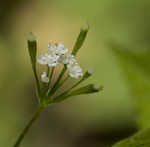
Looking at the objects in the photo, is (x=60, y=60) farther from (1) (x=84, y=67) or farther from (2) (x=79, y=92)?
(1) (x=84, y=67)

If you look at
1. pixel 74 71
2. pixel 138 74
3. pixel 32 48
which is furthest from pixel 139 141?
pixel 138 74

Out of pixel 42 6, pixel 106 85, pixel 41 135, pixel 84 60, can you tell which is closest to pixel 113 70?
pixel 106 85

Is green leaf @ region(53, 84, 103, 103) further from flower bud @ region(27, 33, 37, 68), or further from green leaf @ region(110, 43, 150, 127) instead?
green leaf @ region(110, 43, 150, 127)

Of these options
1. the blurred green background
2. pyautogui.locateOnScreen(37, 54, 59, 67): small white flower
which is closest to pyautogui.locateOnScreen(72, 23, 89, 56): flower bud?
pyautogui.locateOnScreen(37, 54, 59, 67): small white flower

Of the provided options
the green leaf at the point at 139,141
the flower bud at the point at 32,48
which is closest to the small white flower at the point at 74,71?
the flower bud at the point at 32,48

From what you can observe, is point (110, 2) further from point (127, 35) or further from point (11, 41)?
point (11, 41)

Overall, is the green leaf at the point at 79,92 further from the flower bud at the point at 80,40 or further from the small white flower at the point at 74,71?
the flower bud at the point at 80,40
